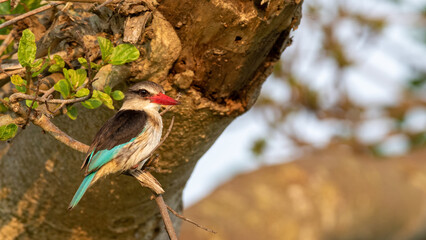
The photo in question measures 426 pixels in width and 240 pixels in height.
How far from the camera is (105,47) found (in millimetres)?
2617

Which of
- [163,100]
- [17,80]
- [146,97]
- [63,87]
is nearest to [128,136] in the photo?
[146,97]

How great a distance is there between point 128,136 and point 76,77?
22.0 inches

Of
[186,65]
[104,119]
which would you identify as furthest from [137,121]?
[186,65]

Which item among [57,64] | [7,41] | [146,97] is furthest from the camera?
[146,97]

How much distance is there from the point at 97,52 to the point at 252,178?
112 inches

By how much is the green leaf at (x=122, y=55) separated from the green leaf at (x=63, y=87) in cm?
21

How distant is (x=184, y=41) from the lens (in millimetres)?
2859

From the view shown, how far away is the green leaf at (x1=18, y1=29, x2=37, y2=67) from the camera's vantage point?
2572 mm

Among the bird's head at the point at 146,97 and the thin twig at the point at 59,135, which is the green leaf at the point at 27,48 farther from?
the bird's head at the point at 146,97

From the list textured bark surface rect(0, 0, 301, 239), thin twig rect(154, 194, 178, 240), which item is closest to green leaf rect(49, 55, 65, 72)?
textured bark surface rect(0, 0, 301, 239)

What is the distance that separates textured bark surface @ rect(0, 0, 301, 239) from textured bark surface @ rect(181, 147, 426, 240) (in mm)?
1325

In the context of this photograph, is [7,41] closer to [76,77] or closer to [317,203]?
[76,77]

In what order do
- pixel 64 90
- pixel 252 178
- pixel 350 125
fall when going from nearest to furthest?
pixel 64 90
pixel 252 178
pixel 350 125

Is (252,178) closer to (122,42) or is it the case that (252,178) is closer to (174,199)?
(174,199)
